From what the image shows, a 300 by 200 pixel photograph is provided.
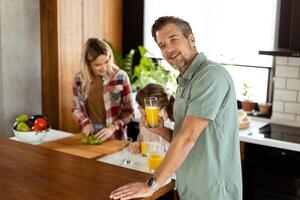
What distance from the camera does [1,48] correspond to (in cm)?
380

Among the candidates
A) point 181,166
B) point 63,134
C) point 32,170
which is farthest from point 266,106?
point 32,170

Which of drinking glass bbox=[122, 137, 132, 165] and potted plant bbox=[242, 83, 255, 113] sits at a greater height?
potted plant bbox=[242, 83, 255, 113]

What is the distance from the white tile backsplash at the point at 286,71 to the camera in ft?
12.5

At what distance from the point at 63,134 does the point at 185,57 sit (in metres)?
1.52

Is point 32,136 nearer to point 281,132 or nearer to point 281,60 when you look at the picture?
point 281,132

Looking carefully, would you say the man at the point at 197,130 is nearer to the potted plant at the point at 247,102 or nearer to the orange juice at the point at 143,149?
the orange juice at the point at 143,149

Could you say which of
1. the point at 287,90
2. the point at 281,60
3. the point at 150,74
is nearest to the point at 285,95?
the point at 287,90

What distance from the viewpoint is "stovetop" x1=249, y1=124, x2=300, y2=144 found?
3.40 m

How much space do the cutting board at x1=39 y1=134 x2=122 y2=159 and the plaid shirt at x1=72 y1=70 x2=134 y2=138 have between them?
12.9 inches

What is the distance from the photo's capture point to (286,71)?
3857mm

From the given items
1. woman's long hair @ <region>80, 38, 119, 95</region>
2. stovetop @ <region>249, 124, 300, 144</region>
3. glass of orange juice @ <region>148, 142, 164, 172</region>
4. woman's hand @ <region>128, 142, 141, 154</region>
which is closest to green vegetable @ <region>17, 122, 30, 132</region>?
woman's long hair @ <region>80, 38, 119, 95</region>

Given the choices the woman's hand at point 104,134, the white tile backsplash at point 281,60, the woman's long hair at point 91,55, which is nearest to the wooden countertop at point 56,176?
the woman's hand at point 104,134

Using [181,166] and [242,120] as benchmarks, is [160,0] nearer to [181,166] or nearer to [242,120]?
[242,120]

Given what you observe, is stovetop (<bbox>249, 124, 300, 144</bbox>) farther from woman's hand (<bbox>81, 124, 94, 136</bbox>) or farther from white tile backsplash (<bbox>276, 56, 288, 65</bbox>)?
woman's hand (<bbox>81, 124, 94, 136</bbox>)
